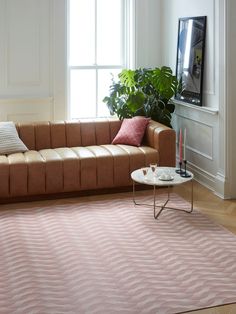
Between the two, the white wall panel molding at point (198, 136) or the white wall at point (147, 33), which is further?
the white wall at point (147, 33)

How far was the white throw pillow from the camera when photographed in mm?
5271

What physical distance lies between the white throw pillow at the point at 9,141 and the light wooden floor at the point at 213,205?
1.70 metres

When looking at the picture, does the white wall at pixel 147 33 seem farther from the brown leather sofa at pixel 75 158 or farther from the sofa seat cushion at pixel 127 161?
the sofa seat cushion at pixel 127 161

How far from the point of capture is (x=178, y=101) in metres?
6.13

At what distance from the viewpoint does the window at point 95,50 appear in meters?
6.32

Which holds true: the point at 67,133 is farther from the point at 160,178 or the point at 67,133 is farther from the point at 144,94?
the point at 160,178

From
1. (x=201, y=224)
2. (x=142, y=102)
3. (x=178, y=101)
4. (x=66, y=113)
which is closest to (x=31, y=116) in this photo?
(x=66, y=113)

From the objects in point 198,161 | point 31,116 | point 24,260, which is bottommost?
point 24,260

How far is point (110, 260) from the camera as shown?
3.70m

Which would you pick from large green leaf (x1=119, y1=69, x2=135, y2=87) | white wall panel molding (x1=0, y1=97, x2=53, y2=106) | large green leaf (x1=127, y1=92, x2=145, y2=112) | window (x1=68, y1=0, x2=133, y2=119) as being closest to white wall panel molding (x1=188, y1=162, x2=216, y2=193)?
large green leaf (x1=127, y1=92, x2=145, y2=112)

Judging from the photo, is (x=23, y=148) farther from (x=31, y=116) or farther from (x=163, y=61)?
(x=163, y=61)

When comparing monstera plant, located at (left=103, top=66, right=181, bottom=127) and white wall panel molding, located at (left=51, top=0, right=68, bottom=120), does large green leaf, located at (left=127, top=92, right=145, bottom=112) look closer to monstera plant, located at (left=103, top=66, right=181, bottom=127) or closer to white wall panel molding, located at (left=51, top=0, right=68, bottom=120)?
monstera plant, located at (left=103, top=66, right=181, bottom=127)

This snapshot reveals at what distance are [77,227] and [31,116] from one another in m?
2.20

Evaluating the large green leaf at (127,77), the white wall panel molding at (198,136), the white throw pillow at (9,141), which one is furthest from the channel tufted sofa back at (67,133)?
the white wall panel molding at (198,136)
